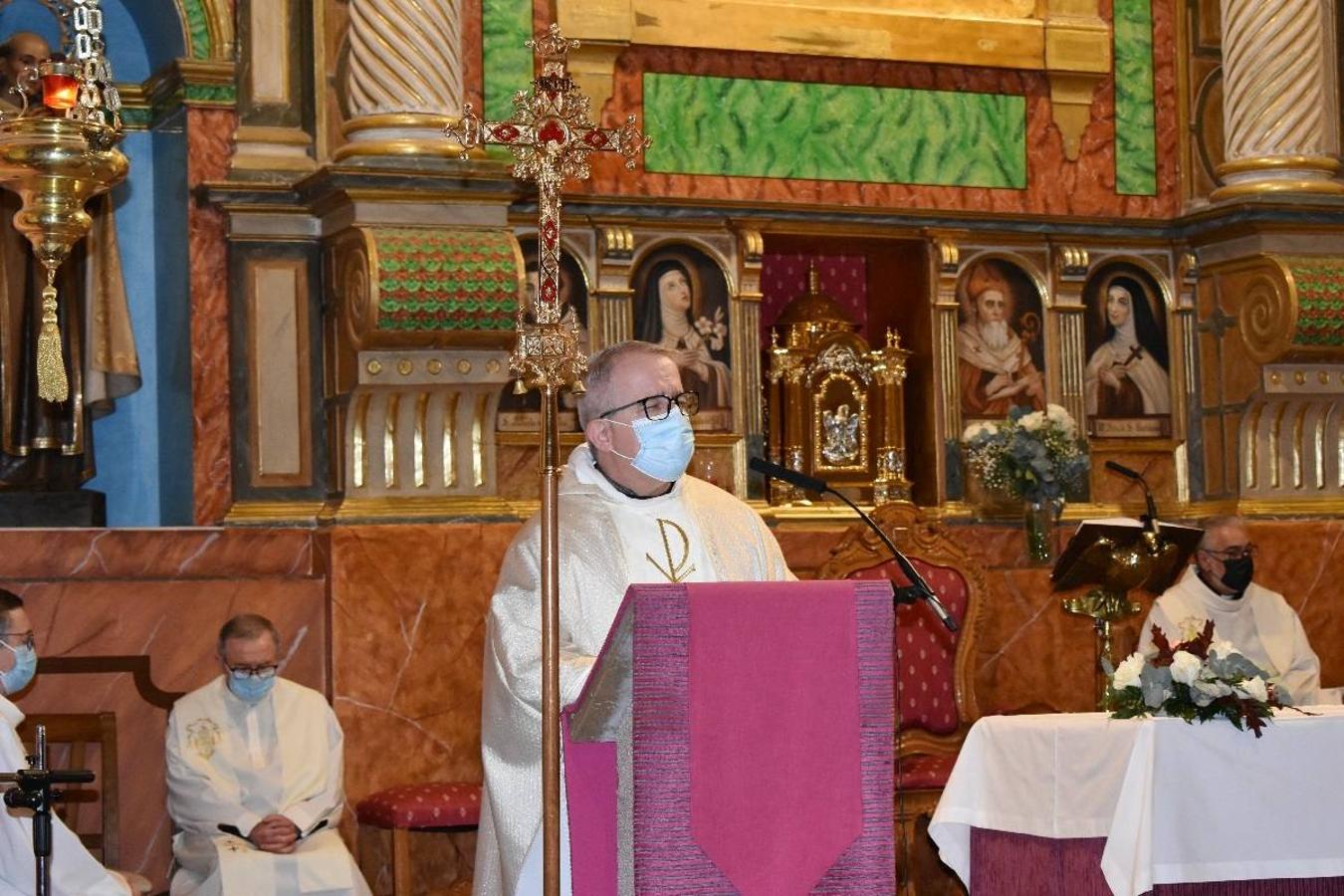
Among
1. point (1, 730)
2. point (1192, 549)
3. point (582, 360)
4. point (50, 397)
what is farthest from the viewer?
point (1192, 549)

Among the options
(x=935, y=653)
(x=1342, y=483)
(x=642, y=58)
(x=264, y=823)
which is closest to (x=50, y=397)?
(x=264, y=823)

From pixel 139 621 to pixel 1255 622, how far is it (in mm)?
4691

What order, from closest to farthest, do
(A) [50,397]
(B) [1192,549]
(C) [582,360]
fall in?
(C) [582,360] → (A) [50,397] → (B) [1192,549]

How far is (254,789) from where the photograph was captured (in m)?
7.86

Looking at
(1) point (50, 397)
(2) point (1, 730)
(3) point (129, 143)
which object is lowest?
(2) point (1, 730)

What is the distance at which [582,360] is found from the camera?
466cm

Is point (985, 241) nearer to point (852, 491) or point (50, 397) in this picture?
point (852, 491)

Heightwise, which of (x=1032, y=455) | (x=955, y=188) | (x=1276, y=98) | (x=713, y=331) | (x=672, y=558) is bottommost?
(x=672, y=558)

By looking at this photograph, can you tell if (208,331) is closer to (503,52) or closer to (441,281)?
(441,281)

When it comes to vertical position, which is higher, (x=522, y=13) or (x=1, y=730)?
(x=522, y=13)

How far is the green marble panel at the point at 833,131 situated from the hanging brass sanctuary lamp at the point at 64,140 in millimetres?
5248

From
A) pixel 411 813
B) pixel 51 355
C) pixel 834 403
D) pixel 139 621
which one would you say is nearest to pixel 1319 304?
pixel 834 403

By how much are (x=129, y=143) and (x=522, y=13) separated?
1881 mm

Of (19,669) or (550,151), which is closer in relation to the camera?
(550,151)
